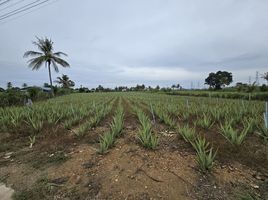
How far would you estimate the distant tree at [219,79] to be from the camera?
180 ft

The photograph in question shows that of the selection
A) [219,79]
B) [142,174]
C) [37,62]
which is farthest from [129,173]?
[219,79]

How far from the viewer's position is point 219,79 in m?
56.0

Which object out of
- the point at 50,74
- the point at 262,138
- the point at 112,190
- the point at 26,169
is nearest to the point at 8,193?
the point at 26,169

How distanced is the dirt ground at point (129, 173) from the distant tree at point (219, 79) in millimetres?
53218

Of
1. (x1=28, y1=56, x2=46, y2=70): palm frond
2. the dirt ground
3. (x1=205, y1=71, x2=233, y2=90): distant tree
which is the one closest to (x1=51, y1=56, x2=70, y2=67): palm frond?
(x1=28, y1=56, x2=46, y2=70): palm frond

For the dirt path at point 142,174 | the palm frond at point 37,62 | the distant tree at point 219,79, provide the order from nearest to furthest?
the dirt path at point 142,174 → the palm frond at point 37,62 → the distant tree at point 219,79

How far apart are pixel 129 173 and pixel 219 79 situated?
57313 mm

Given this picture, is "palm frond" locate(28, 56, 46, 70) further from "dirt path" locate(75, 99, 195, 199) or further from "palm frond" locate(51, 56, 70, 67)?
"dirt path" locate(75, 99, 195, 199)

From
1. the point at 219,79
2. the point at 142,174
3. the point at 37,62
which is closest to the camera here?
the point at 142,174

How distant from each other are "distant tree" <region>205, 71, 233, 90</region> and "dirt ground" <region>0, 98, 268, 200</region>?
53218mm

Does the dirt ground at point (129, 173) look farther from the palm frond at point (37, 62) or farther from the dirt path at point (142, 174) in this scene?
the palm frond at point (37, 62)

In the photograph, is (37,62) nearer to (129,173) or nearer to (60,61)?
(60,61)

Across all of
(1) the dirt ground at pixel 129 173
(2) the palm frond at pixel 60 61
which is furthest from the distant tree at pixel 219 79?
(1) the dirt ground at pixel 129 173

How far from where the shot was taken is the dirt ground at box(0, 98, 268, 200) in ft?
10.0
